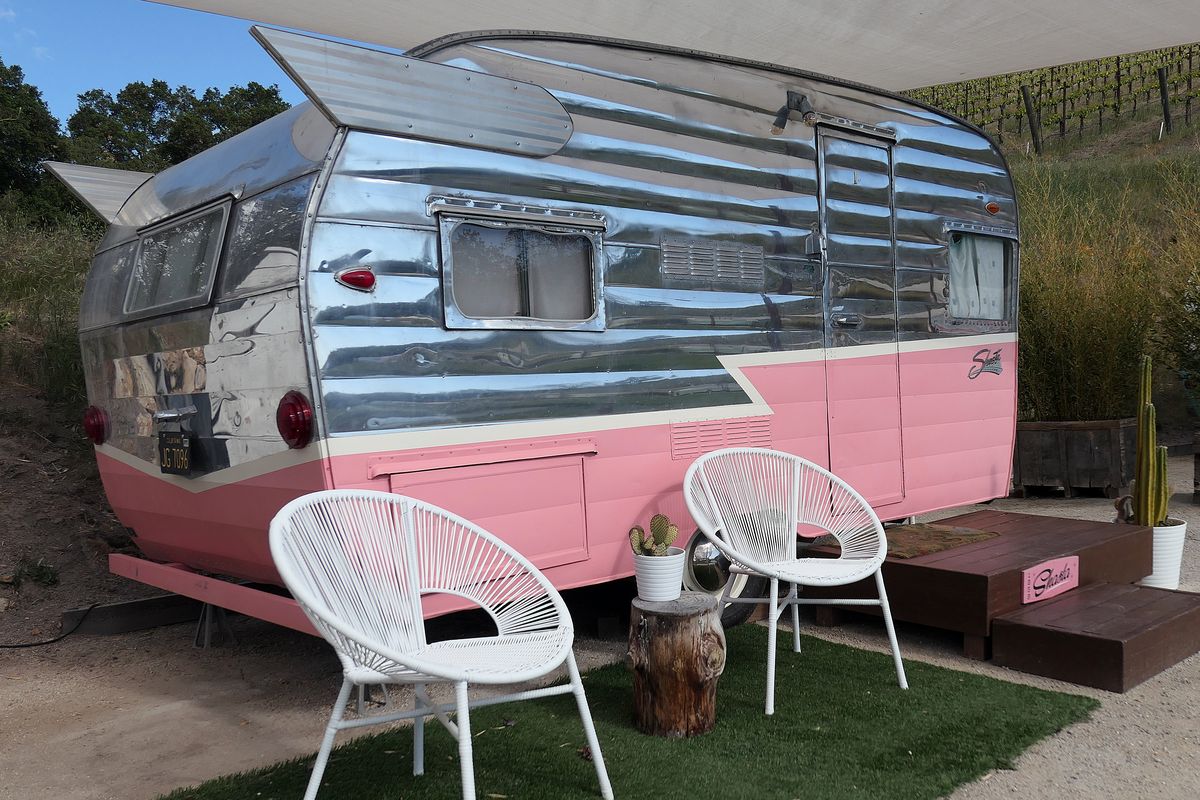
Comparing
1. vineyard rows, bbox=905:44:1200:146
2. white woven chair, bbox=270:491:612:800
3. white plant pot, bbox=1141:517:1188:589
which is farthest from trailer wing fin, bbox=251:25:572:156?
vineyard rows, bbox=905:44:1200:146

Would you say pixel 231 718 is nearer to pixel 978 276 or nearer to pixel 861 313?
pixel 861 313

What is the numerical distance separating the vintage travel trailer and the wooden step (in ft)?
3.18

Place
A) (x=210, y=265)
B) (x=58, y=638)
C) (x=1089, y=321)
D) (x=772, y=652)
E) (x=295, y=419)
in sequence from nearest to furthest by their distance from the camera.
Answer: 1. (x=295, y=419)
2. (x=772, y=652)
3. (x=210, y=265)
4. (x=58, y=638)
5. (x=1089, y=321)

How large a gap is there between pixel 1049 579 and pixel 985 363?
151 cm

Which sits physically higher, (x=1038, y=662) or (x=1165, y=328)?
(x=1165, y=328)

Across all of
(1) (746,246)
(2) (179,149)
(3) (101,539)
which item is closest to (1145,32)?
(1) (746,246)

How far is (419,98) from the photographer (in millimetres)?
3031

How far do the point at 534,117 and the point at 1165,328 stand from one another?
707cm

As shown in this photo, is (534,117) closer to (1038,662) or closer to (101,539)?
(1038,662)

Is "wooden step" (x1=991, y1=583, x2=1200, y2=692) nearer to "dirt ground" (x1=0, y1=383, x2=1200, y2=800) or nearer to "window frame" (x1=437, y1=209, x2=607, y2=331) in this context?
"dirt ground" (x1=0, y1=383, x2=1200, y2=800)

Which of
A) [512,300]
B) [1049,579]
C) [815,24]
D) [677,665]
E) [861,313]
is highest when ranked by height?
[815,24]

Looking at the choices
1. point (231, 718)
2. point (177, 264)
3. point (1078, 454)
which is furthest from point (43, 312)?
point (1078, 454)

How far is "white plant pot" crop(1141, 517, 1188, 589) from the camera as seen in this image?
4719 millimetres

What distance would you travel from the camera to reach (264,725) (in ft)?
10.7
